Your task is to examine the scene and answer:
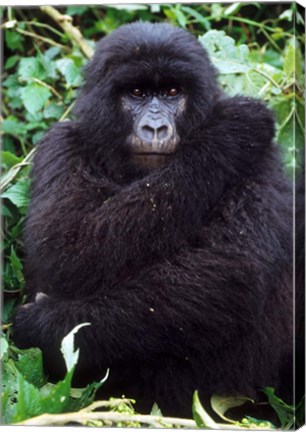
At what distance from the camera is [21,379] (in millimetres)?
3242

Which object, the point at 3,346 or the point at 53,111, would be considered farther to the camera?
the point at 53,111

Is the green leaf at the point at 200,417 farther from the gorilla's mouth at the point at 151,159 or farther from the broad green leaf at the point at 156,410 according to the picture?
the gorilla's mouth at the point at 151,159

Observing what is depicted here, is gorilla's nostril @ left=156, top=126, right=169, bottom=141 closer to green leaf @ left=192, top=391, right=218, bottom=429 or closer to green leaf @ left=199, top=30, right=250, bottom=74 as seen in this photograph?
green leaf @ left=199, top=30, right=250, bottom=74

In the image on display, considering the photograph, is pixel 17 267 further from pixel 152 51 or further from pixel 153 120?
pixel 152 51

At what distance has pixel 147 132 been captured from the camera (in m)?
3.53

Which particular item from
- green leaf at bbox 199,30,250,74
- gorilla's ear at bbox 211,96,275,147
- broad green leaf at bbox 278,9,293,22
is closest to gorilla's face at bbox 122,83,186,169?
gorilla's ear at bbox 211,96,275,147

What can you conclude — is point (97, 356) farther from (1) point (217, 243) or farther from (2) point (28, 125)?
(2) point (28, 125)

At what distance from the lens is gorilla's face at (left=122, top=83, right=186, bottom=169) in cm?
352

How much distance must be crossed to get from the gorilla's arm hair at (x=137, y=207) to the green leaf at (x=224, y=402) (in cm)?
49

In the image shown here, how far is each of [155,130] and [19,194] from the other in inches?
24.9

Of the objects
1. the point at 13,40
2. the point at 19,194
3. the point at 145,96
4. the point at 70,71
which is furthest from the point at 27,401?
the point at 13,40

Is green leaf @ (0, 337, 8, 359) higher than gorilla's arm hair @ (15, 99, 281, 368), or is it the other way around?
gorilla's arm hair @ (15, 99, 281, 368)

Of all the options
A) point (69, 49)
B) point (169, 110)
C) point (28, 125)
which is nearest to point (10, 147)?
point (28, 125)

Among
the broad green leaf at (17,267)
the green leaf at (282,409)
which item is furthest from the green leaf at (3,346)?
the green leaf at (282,409)
